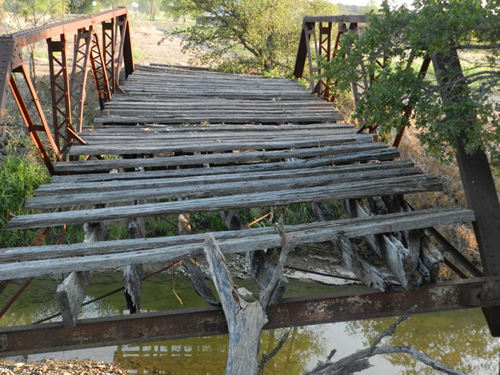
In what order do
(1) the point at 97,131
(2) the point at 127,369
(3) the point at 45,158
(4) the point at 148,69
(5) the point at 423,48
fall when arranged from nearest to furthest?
(5) the point at 423,48 < (3) the point at 45,158 < (2) the point at 127,369 < (1) the point at 97,131 < (4) the point at 148,69

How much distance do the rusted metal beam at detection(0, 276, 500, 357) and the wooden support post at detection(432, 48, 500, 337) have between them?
0.19 meters

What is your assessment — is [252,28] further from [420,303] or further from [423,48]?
[420,303]

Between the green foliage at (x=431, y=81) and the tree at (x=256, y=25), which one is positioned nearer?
the green foliage at (x=431, y=81)

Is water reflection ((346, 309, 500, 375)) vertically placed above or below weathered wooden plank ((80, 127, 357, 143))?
below

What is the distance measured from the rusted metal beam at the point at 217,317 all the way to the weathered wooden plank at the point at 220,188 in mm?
1103

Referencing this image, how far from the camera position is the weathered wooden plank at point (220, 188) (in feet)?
12.2

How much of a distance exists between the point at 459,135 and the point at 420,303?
1317mm

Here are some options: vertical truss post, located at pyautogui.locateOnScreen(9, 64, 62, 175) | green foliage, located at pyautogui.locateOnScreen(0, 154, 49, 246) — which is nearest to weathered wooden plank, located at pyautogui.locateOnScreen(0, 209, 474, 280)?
vertical truss post, located at pyautogui.locateOnScreen(9, 64, 62, 175)

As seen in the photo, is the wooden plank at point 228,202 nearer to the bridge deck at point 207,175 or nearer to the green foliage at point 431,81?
the bridge deck at point 207,175

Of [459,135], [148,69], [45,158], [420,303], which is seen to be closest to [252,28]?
[148,69]

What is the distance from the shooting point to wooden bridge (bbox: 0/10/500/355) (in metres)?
2.76

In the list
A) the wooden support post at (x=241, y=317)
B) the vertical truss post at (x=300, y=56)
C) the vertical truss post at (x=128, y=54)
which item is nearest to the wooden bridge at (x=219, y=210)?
the wooden support post at (x=241, y=317)

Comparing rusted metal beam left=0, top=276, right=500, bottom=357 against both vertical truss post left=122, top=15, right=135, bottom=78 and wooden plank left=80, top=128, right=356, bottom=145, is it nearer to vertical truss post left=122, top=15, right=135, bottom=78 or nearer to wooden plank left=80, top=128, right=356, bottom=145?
wooden plank left=80, top=128, right=356, bottom=145

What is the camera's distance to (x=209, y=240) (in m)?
2.60
